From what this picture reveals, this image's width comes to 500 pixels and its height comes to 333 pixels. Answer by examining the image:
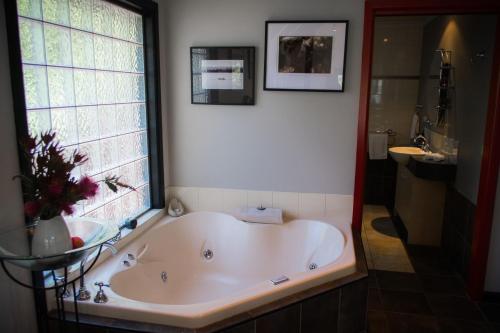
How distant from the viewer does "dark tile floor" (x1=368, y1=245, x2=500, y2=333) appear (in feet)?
8.50

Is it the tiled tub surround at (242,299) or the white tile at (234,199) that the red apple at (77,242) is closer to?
the tiled tub surround at (242,299)

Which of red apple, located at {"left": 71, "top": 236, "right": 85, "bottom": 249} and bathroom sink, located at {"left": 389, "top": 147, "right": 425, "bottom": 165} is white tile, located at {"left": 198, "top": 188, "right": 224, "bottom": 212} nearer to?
red apple, located at {"left": 71, "top": 236, "right": 85, "bottom": 249}

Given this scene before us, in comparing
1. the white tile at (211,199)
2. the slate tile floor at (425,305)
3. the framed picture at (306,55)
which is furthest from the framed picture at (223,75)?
the slate tile floor at (425,305)

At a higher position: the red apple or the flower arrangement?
the flower arrangement

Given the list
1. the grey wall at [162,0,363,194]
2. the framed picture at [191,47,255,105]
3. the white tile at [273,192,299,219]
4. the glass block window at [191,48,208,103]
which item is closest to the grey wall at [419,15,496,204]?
the grey wall at [162,0,363,194]

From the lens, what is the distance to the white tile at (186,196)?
3289 millimetres

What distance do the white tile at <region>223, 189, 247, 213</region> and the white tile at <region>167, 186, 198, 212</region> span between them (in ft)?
0.84

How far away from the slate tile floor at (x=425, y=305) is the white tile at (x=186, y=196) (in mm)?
1569

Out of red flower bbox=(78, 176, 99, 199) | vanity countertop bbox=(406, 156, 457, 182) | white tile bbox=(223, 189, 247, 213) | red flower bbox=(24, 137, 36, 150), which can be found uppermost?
red flower bbox=(24, 137, 36, 150)

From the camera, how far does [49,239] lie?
148 cm

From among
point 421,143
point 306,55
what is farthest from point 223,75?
point 421,143

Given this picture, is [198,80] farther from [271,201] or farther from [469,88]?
[469,88]

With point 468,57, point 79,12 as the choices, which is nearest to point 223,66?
point 79,12

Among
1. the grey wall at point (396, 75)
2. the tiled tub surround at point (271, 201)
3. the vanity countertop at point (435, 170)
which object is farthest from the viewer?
the grey wall at point (396, 75)
